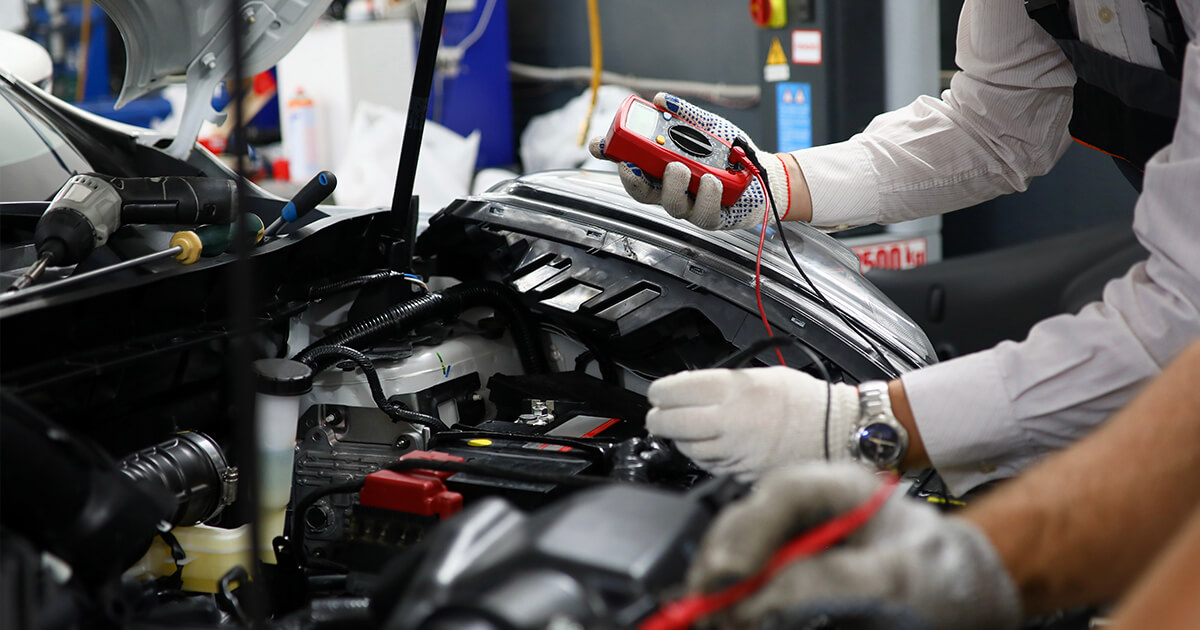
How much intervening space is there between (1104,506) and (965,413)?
1.04ft

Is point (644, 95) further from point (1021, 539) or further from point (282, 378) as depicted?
point (1021, 539)

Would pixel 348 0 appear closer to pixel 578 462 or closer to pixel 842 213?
pixel 842 213

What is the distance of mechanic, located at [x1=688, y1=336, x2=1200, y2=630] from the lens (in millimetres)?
563

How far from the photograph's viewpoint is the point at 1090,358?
955mm

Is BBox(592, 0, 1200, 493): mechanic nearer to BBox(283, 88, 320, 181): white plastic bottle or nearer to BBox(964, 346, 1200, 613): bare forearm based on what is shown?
BBox(964, 346, 1200, 613): bare forearm

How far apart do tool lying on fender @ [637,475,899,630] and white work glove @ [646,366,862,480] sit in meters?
0.33

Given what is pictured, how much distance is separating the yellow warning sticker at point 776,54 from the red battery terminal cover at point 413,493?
2635 mm

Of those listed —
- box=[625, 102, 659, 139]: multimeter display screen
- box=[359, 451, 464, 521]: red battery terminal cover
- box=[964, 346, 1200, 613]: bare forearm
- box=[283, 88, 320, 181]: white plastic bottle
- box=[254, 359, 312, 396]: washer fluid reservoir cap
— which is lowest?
box=[283, 88, 320, 181]: white plastic bottle

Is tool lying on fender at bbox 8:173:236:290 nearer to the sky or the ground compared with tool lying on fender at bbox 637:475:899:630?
nearer to the sky

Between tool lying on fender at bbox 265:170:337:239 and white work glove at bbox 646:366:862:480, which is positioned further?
tool lying on fender at bbox 265:170:337:239

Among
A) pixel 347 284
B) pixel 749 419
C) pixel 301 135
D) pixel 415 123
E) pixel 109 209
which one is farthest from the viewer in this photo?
pixel 301 135

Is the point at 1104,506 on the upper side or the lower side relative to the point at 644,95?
upper

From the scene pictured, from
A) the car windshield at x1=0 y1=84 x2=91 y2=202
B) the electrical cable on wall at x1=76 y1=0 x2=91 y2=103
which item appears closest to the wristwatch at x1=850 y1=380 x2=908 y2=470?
the car windshield at x1=0 y1=84 x2=91 y2=202

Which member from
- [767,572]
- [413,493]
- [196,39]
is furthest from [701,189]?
[767,572]
